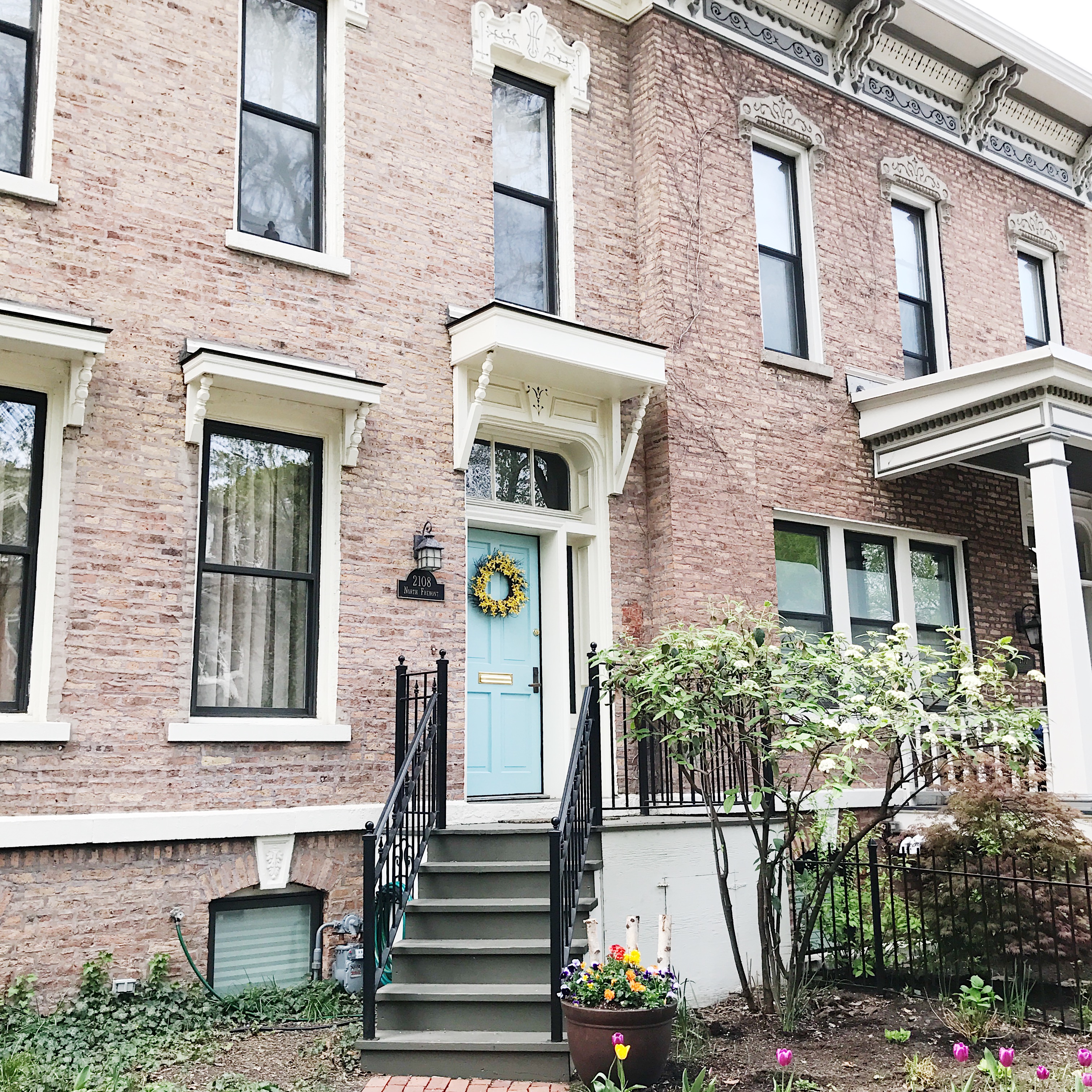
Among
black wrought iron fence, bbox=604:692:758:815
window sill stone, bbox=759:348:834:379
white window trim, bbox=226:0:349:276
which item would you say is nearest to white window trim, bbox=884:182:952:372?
window sill stone, bbox=759:348:834:379

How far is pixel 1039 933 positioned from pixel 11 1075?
21.1 feet

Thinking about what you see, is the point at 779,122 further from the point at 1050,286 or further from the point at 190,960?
the point at 190,960

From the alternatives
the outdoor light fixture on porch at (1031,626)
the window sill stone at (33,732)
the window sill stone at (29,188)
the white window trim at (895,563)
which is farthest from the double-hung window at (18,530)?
the outdoor light fixture on porch at (1031,626)

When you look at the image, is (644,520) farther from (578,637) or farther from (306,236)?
(306,236)

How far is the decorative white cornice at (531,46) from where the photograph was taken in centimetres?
1060

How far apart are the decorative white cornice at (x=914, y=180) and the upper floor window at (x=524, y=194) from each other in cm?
437

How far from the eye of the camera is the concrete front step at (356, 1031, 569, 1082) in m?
6.48

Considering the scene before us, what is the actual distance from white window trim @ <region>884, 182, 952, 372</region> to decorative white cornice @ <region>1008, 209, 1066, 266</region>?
142 centimetres

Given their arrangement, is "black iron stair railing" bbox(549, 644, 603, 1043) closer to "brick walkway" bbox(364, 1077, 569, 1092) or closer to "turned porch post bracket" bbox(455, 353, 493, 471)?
"brick walkway" bbox(364, 1077, 569, 1092)

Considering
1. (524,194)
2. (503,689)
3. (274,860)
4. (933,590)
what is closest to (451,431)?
(503,689)

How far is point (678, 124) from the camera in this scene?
11.6m

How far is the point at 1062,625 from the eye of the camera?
1034cm

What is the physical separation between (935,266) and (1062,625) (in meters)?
5.35

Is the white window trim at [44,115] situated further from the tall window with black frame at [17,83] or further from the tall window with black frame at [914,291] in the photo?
the tall window with black frame at [914,291]
